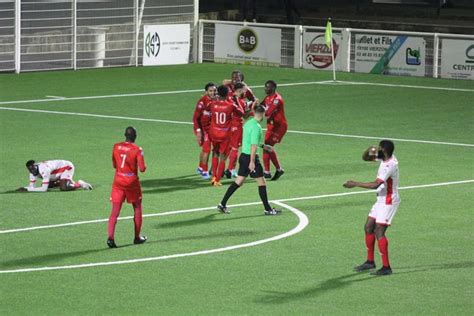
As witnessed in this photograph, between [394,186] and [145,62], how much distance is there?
108ft

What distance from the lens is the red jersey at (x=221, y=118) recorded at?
25750 mm

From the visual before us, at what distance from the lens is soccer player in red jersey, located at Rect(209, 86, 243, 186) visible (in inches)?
1013

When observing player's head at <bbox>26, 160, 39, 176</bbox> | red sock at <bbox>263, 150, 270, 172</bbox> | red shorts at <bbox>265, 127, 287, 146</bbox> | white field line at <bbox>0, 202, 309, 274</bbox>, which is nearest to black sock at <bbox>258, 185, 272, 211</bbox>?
white field line at <bbox>0, 202, 309, 274</bbox>

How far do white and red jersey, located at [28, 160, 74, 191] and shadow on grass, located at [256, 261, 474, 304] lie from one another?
8329 mm

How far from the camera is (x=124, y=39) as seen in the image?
50156 millimetres

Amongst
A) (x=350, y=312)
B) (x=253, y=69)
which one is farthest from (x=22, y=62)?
(x=350, y=312)

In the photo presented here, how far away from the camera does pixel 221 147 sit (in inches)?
1016

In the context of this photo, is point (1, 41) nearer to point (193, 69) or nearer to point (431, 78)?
point (193, 69)

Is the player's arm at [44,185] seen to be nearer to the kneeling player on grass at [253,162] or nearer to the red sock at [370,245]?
the kneeling player on grass at [253,162]

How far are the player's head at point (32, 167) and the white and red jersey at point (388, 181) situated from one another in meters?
8.42

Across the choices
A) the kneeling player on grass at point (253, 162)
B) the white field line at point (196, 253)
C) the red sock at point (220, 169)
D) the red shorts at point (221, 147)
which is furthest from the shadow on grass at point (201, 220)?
the red shorts at point (221, 147)

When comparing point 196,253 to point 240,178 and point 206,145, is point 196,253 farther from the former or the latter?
point 206,145

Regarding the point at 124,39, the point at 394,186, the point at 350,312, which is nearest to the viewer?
the point at 350,312

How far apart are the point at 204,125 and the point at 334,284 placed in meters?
10.1
